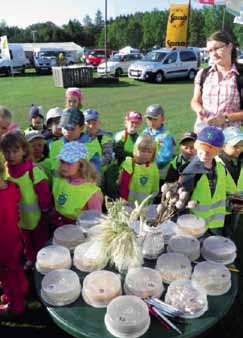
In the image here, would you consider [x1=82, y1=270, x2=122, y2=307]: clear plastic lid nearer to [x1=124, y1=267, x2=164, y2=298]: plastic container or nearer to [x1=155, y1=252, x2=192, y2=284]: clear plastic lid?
[x1=124, y1=267, x2=164, y2=298]: plastic container

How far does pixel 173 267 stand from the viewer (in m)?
2.11

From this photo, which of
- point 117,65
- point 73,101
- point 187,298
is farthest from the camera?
point 117,65

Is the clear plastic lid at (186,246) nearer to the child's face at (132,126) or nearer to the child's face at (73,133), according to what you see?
the child's face at (73,133)

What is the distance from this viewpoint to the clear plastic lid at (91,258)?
2.10 meters

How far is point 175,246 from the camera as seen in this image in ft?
7.66

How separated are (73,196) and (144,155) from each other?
3.49ft

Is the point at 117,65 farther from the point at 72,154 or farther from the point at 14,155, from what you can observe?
the point at 72,154

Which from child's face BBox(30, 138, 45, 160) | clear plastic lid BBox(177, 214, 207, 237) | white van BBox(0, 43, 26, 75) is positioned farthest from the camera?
white van BBox(0, 43, 26, 75)

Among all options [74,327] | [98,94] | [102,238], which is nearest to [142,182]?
[102,238]

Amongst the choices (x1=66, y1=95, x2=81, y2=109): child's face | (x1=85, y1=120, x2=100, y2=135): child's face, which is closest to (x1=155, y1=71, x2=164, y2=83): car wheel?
(x1=66, y1=95, x2=81, y2=109): child's face

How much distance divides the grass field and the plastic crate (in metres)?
0.74

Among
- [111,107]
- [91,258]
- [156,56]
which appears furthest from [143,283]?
[156,56]

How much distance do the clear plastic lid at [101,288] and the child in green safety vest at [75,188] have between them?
108 cm

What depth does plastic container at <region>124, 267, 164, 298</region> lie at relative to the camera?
76.3 inches
